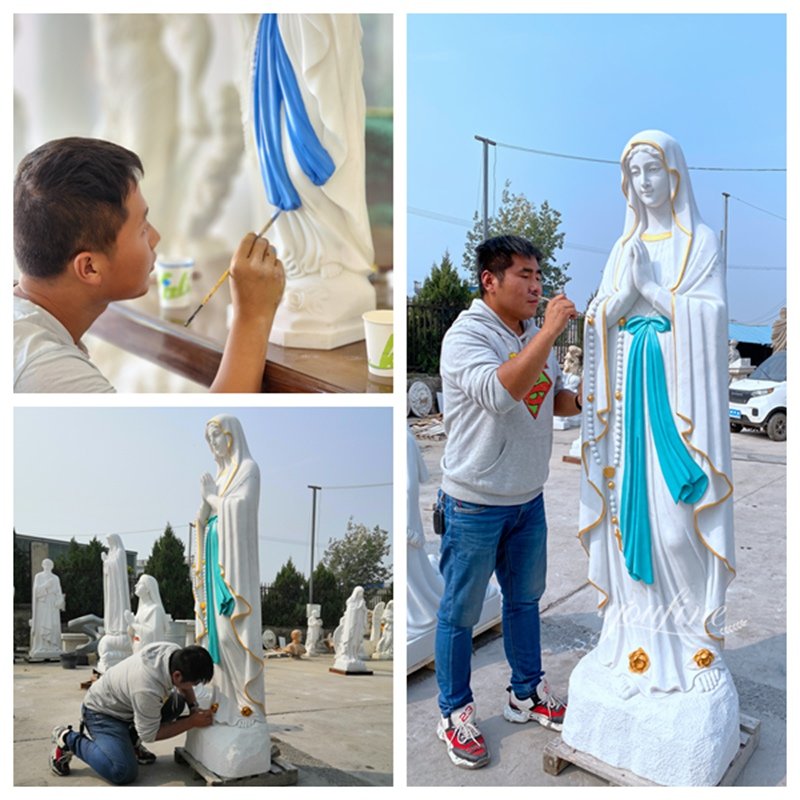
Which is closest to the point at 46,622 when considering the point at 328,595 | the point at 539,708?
the point at 328,595

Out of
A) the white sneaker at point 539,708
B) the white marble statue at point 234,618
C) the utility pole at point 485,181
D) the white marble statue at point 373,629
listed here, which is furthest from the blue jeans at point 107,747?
the utility pole at point 485,181

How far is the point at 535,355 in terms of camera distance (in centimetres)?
234

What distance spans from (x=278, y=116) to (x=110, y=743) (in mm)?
2470

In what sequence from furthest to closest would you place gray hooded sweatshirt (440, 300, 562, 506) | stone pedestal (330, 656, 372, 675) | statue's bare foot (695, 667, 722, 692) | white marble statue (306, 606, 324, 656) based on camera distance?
1. white marble statue (306, 606, 324, 656)
2. stone pedestal (330, 656, 372, 675)
3. gray hooded sweatshirt (440, 300, 562, 506)
4. statue's bare foot (695, 667, 722, 692)

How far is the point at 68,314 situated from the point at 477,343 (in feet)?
4.37

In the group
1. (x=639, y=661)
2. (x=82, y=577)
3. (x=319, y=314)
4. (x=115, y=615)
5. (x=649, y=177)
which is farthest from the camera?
(x=82, y=577)

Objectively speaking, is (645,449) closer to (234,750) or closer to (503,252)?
(503,252)

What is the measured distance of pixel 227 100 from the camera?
A: 10.0 ft

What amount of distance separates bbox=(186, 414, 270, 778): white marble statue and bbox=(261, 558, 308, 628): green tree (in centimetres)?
133

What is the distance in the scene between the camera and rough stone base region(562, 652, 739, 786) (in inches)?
94.7

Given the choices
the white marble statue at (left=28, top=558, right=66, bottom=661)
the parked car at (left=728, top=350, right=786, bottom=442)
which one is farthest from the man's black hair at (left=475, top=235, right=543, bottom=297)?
the parked car at (left=728, top=350, right=786, bottom=442)

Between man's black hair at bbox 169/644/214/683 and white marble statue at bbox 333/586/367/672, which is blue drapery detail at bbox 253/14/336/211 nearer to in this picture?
man's black hair at bbox 169/644/214/683

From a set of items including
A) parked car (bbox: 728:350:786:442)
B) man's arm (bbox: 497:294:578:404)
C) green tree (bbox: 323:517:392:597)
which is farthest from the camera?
parked car (bbox: 728:350:786:442)

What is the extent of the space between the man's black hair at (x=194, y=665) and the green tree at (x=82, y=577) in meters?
1.71
